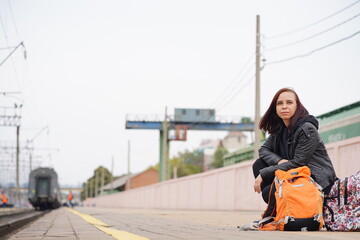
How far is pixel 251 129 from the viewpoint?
61844 mm

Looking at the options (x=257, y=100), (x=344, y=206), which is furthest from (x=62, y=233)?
(x=257, y=100)

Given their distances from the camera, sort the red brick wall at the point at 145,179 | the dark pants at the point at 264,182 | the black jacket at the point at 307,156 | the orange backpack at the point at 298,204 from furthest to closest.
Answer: the red brick wall at the point at 145,179 < the dark pants at the point at 264,182 < the black jacket at the point at 307,156 < the orange backpack at the point at 298,204

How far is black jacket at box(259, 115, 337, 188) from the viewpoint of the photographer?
5.08 metres

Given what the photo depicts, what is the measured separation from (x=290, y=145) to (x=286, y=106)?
14.7 inches

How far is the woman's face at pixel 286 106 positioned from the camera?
532cm

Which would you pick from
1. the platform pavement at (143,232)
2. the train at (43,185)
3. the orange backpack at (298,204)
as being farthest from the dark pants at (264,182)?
the train at (43,185)

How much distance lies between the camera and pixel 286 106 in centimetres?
532

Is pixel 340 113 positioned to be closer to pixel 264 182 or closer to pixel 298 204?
pixel 264 182

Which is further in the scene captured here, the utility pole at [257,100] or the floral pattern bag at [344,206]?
the utility pole at [257,100]

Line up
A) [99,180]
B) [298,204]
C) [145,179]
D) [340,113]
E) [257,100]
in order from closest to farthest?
[298,204] < [340,113] < [257,100] < [145,179] < [99,180]

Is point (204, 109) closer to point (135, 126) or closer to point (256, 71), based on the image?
point (135, 126)

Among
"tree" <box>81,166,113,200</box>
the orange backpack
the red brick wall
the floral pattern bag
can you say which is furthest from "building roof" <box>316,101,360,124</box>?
"tree" <box>81,166,113,200</box>

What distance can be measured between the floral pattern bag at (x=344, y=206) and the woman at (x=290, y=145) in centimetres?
12

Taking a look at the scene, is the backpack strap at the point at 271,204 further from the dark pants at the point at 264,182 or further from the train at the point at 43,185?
the train at the point at 43,185
